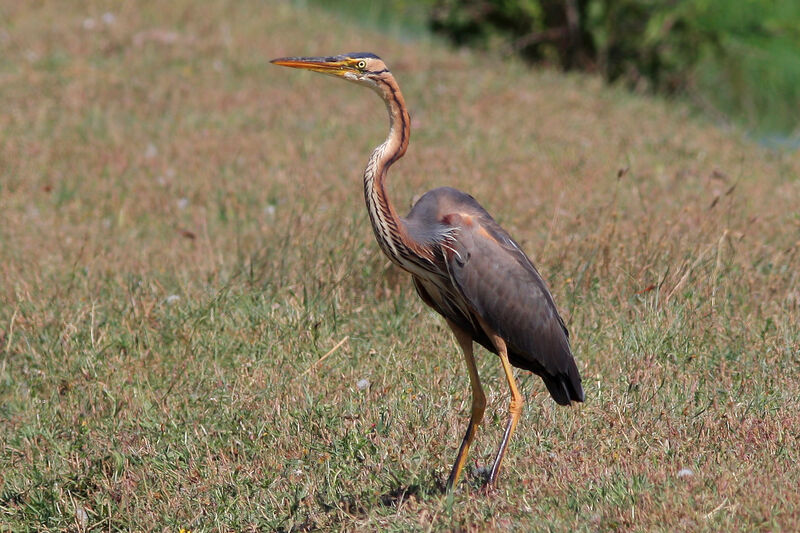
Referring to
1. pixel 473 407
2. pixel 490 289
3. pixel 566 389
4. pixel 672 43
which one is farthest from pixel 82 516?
pixel 672 43

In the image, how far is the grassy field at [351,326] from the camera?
4.26 metres

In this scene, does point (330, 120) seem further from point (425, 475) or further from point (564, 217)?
point (425, 475)

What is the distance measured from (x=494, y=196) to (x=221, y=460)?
12.1 ft

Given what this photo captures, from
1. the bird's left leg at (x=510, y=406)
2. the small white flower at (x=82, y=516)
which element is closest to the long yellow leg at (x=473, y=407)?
the bird's left leg at (x=510, y=406)

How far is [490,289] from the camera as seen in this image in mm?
4430

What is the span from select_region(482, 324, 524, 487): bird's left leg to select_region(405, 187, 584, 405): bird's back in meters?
0.04

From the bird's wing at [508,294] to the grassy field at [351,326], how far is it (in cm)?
35

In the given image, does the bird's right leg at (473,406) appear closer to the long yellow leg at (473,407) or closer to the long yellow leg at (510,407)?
the long yellow leg at (473,407)

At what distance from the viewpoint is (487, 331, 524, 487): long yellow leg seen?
424cm

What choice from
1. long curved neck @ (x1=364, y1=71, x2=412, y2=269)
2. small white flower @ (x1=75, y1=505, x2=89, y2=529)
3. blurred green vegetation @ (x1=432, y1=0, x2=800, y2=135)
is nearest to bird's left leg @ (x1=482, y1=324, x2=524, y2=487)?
long curved neck @ (x1=364, y1=71, x2=412, y2=269)

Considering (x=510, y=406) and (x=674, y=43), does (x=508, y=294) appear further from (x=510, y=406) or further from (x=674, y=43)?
(x=674, y=43)

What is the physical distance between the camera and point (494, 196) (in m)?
7.75

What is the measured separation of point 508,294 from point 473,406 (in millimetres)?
504

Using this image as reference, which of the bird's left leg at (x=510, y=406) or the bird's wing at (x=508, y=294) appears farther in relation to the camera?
the bird's wing at (x=508, y=294)
